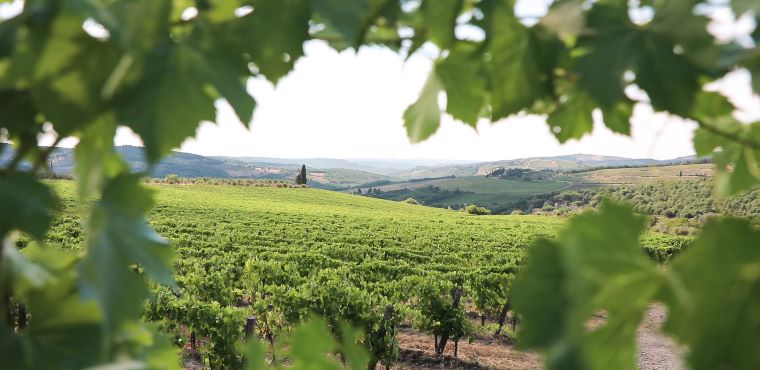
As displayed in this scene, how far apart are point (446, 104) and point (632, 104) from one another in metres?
0.31

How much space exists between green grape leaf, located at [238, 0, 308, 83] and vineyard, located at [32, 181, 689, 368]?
0.65ft

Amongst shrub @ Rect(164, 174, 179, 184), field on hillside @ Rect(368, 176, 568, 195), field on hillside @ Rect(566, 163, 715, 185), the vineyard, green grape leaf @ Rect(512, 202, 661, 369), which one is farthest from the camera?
field on hillside @ Rect(368, 176, 568, 195)

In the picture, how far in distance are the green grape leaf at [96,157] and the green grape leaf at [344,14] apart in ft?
0.90

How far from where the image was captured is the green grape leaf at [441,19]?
2.10ft

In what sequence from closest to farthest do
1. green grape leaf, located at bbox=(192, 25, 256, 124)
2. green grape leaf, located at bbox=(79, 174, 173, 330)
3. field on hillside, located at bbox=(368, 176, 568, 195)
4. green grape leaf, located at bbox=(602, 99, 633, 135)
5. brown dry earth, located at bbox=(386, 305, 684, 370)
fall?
green grape leaf, located at bbox=(79, 174, 173, 330) → green grape leaf, located at bbox=(192, 25, 256, 124) → green grape leaf, located at bbox=(602, 99, 633, 135) → brown dry earth, located at bbox=(386, 305, 684, 370) → field on hillside, located at bbox=(368, 176, 568, 195)

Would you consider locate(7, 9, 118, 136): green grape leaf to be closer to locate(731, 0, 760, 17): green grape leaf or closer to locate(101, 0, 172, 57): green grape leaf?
locate(101, 0, 172, 57): green grape leaf

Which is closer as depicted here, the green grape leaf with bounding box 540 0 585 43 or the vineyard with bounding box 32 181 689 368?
the green grape leaf with bounding box 540 0 585 43

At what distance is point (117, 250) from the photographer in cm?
45

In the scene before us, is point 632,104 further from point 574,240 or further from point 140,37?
point 140,37

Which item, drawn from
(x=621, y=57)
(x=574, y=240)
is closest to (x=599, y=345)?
(x=574, y=240)

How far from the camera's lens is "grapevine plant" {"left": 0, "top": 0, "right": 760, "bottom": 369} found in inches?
13.7

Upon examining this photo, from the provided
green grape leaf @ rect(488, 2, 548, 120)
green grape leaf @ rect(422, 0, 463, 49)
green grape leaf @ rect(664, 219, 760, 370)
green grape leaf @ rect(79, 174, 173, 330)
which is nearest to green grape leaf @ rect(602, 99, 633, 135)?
green grape leaf @ rect(488, 2, 548, 120)

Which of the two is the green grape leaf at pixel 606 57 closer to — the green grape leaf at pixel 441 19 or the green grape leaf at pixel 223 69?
the green grape leaf at pixel 441 19

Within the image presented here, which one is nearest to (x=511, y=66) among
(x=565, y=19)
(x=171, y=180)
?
(x=565, y=19)
